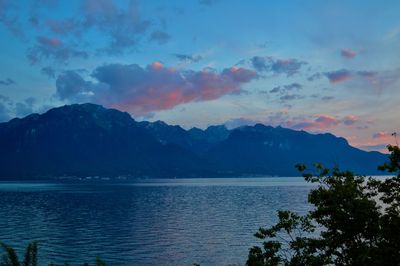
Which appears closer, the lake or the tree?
the tree

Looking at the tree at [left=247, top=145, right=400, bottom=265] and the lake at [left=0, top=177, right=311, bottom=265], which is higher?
the tree at [left=247, top=145, right=400, bottom=265]

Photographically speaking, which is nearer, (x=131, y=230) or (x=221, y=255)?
(x=221, y=255)

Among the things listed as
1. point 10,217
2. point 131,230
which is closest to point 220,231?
point 131,230

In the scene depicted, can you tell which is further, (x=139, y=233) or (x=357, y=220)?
(x=139, y=233)

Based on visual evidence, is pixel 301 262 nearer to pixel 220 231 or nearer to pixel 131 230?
pixel 220 231

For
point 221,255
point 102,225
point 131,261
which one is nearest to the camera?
Answer: point 131,261

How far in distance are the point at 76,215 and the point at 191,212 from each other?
39.1 m

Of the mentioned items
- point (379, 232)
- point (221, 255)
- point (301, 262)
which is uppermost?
point (379, 232)

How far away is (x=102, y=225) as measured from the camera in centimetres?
11538

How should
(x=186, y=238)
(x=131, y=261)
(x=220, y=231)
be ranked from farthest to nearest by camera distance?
(x=220, y=231)
(x=186, y=238)
(x=131, y=261)

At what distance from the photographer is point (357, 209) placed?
25062mm

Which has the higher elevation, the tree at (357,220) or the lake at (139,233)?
the tree at (357,220)

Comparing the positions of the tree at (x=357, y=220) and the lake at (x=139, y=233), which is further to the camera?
the lake at (x=139, y=233)

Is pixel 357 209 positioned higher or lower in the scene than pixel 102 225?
higher
